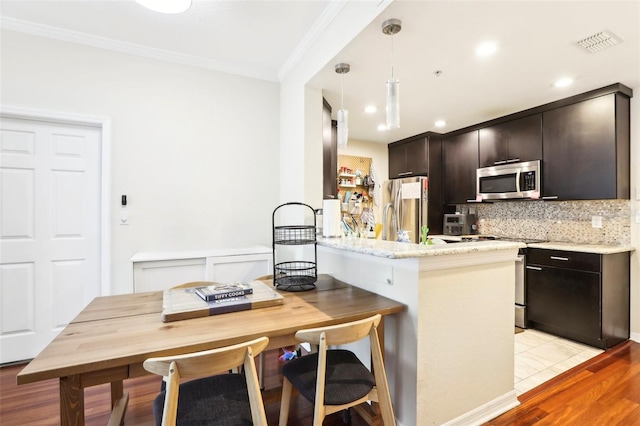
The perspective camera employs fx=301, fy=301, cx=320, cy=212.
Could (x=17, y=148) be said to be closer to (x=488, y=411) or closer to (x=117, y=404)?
(x=117, y=404)

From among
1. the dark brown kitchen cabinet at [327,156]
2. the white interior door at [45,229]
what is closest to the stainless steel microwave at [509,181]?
the dark brown kitchen cabinet at [327,156]

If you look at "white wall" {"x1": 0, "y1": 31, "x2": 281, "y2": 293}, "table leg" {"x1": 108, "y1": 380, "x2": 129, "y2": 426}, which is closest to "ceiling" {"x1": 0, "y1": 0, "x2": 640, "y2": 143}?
"white wall" {"x1": 0, "y1": 31, "x2": 281, "y2": 293}

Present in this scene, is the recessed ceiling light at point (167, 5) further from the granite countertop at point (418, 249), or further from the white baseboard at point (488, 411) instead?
the white baseboard at point (488, 411)

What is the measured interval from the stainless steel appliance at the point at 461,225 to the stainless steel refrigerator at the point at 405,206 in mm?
393

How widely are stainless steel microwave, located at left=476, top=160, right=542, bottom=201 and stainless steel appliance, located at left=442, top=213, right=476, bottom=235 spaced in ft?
1.58

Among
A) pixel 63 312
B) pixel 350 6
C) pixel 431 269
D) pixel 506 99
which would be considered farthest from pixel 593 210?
pixel 63 312

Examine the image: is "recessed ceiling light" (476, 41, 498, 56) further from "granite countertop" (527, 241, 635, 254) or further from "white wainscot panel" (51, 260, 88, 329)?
"white wainscot panel" (51, 260, 88, 329)

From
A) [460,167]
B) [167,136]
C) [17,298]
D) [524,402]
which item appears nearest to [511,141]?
[460,167]

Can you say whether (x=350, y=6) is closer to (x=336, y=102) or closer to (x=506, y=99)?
(x=336, y=102)

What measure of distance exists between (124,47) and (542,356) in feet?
14.7

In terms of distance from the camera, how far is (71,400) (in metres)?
1.00

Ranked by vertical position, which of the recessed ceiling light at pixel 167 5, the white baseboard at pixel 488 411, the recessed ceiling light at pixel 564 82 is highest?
the recessed ceiling light at pixel 167 5

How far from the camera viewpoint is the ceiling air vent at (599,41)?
2055 mm

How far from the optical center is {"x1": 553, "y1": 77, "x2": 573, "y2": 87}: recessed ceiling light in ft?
8.86
